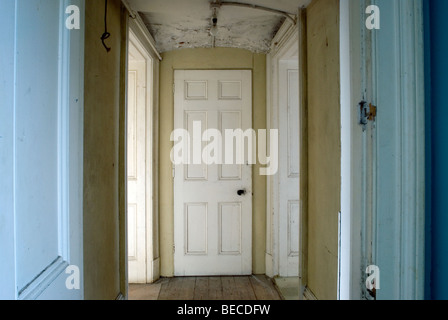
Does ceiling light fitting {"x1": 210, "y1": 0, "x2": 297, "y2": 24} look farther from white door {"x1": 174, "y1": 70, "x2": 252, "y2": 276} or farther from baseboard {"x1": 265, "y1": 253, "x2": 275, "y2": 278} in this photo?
baseboard {"x1": 265, "y1": 253, "x2": 275, "y2": 278}

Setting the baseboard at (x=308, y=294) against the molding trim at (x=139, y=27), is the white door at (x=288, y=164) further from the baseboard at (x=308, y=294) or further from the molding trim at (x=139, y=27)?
the molding trim at (x=139, y=27)

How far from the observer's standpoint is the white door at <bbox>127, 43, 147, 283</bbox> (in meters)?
3.20

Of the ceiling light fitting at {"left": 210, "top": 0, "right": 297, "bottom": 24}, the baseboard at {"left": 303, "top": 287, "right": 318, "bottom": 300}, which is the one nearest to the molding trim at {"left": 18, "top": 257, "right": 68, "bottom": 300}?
the baseboard at {"left": 303, "top": 287, "right": 318, "bottom": 300}

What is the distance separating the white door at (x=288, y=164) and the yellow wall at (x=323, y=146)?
986 millimetres

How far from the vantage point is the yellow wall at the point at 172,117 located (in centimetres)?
342

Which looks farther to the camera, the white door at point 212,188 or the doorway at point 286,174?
the white door at point 212,188

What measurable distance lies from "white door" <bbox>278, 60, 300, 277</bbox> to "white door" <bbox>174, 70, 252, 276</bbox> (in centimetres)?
38

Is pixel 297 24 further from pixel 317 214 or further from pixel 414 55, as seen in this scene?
pixel 414 55

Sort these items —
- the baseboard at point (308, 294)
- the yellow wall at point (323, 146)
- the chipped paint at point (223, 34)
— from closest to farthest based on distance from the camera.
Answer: the yellow wall at point (323, 146)
the baseboard at point (308, 294)
the chipped paint at point (223, 34)

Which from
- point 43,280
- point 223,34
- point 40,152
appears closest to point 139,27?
point 223,34

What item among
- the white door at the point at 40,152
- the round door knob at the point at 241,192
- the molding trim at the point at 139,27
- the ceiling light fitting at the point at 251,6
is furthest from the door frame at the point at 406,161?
the round door knob at the point at 241,192

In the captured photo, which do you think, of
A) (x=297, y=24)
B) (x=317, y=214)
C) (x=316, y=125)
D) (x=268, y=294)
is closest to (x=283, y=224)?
(x=268, y=294)
